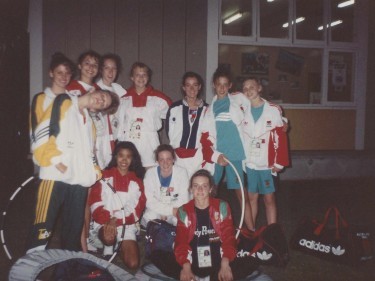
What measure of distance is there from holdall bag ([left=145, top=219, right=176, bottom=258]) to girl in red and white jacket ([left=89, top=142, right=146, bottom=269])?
22 centimetres

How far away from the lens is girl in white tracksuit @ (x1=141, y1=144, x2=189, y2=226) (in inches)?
168

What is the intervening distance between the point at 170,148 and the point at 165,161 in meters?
0.16

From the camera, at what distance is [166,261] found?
338cm

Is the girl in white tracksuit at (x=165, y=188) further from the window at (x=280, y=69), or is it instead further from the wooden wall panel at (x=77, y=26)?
the window at (x=280, y=69)

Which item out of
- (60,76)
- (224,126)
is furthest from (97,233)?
(224,126)

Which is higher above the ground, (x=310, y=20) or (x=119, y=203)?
(x=310, y=20)

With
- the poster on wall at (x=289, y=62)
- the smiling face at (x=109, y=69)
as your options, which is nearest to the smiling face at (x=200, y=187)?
the smiling face at (x=109, y=69)

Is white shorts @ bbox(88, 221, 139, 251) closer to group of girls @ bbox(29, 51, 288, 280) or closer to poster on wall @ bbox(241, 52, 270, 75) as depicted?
group of girls @ bbox(29, 51, 288, 280)

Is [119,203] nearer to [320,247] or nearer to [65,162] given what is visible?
[65,162]

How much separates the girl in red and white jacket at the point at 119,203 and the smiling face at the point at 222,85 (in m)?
1.08

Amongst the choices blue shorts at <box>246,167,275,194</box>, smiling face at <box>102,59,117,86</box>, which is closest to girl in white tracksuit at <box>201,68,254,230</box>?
blue shorts at <box>246,167,275,194</box>

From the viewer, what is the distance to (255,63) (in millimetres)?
8156

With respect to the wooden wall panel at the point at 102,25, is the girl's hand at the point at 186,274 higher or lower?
lower

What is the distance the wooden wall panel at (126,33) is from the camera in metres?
7.31
